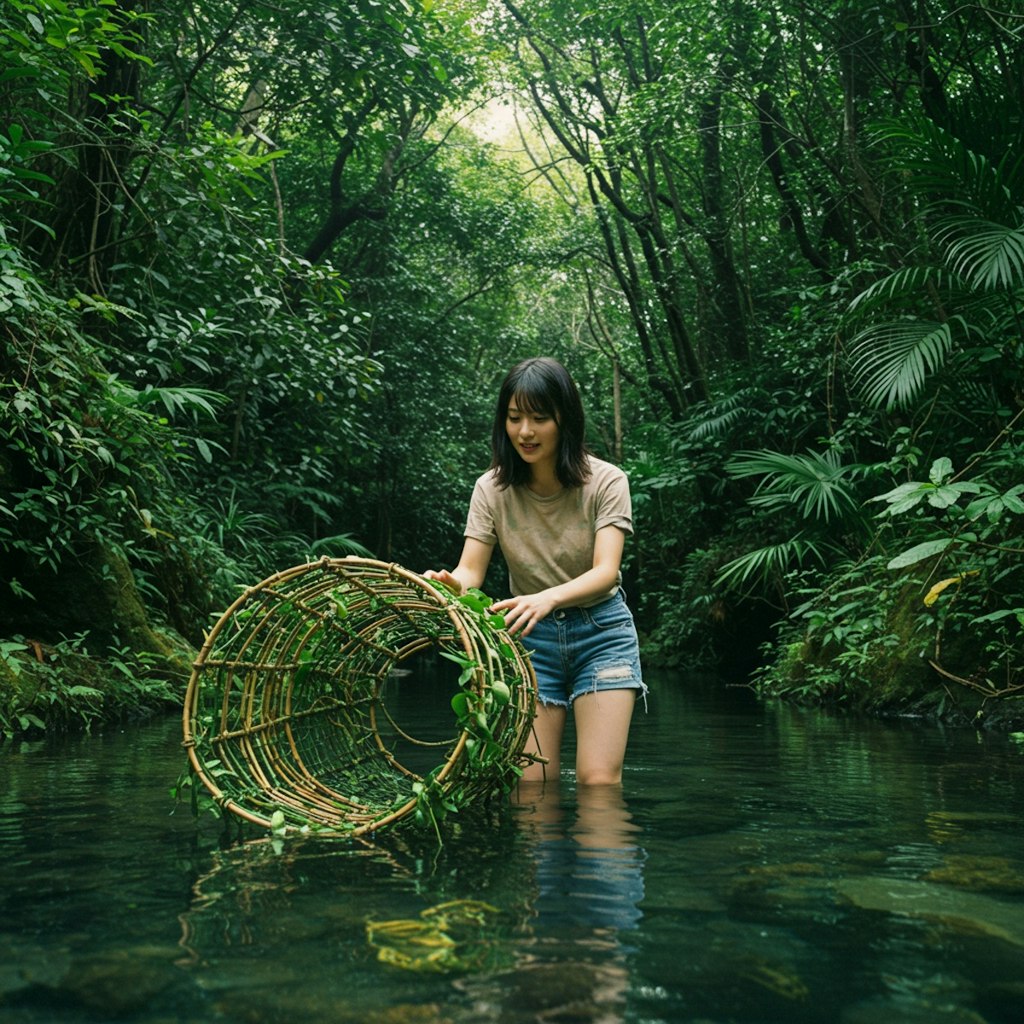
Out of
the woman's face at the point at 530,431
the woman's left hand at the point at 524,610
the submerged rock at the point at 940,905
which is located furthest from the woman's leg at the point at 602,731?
the submerged rock at the point at 940,905

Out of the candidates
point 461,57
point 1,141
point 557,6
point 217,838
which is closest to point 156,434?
point 1,141

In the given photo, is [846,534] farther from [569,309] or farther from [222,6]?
[569,309]

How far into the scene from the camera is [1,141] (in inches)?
228

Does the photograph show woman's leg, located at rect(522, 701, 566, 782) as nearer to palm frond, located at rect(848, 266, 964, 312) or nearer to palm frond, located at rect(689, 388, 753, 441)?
palm frond, located at rect(848, 266, 964, 312)

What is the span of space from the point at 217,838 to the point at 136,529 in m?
4.65

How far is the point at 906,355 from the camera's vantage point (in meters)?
6.88

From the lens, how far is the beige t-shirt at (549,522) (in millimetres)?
3604

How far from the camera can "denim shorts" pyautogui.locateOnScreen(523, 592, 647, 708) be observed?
361cm

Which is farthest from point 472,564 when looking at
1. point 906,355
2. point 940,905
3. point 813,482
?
point 813,482

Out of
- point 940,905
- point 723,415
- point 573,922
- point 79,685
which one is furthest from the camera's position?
point 723,415

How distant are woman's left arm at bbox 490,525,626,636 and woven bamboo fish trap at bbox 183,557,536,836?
103 millimetres

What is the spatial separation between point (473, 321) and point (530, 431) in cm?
1570

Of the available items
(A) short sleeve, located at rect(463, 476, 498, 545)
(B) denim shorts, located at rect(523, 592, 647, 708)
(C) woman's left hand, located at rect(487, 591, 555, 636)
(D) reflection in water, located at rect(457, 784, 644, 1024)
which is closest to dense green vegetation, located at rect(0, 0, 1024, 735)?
(B) denim shorts, located at rect(523, 592, 647, 708)

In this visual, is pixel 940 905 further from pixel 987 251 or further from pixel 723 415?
pixel 723 415
